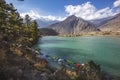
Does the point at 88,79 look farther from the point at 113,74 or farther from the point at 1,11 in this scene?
the point at 1,11

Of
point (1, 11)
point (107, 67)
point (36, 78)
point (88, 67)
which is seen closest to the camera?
point (36, 78)

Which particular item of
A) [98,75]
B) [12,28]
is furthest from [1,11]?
[98,75]

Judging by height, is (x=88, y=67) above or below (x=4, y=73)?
below

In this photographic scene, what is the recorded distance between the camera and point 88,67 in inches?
980

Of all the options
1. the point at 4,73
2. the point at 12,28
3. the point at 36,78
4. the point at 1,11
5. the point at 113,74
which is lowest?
the point at 113,74

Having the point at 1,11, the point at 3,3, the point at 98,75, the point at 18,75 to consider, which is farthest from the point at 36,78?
the point at 3,3

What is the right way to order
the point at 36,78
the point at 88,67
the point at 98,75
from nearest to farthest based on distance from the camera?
the point at 36,78 → the point at 98,75 → the point at 88,67

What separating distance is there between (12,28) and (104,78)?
2559cm

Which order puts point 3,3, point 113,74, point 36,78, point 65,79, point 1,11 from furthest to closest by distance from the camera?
point 3,3 < point 1,11 < point 113,74 < point 65,79 < point 36,78

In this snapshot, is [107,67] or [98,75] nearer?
[98,75]

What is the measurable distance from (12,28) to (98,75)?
995 inches

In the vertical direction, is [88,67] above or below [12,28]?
below

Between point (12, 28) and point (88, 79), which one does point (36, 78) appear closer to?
point (88, 79)

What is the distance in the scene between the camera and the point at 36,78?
1652cm
